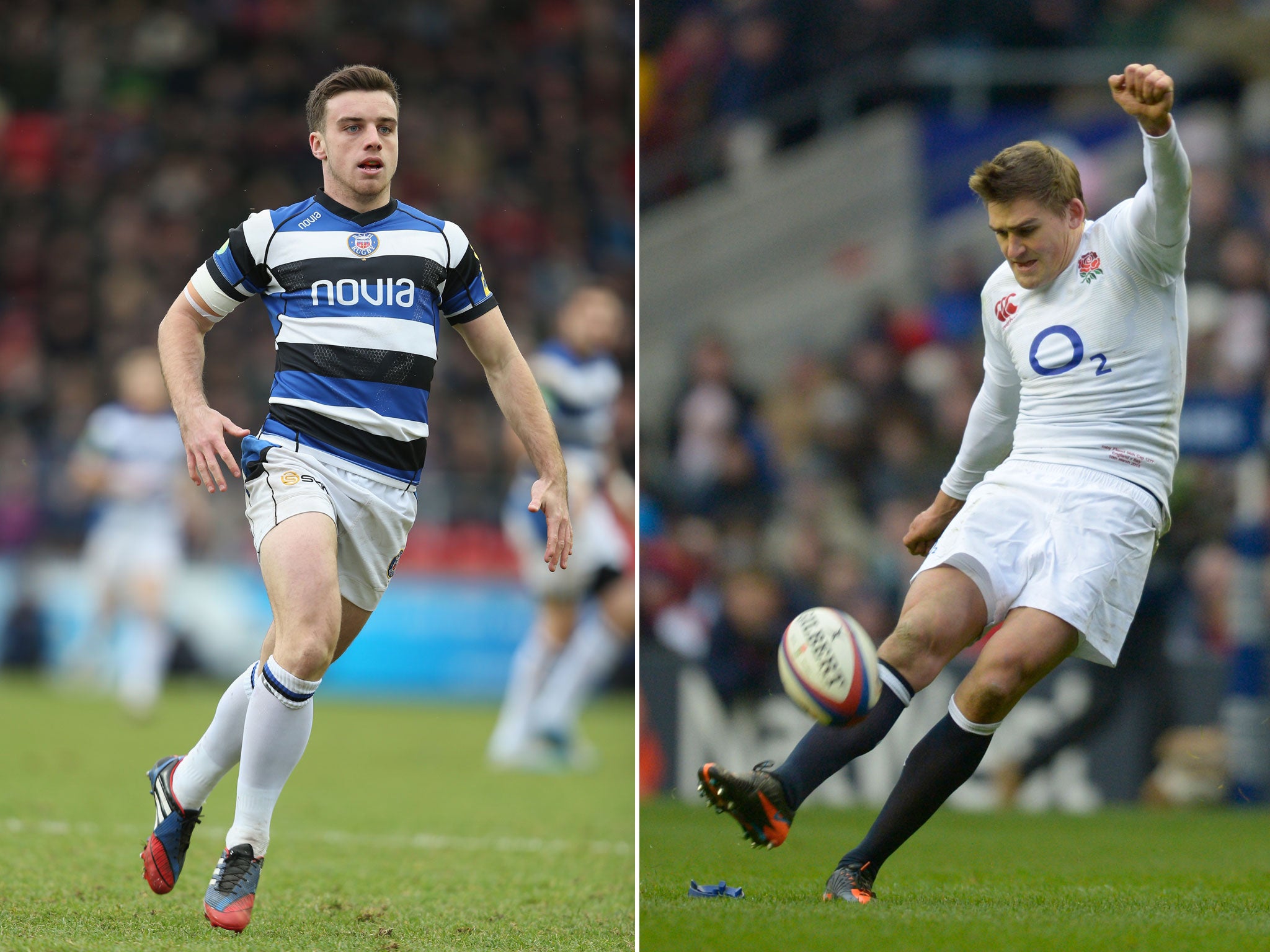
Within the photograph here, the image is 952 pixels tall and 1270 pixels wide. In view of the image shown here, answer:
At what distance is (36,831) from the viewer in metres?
6.79

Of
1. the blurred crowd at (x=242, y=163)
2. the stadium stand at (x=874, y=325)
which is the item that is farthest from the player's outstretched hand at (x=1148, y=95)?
the blurred crowd at (x=242, y=163)

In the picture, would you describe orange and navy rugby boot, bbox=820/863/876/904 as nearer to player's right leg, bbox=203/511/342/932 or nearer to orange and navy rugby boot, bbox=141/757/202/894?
player's right leg, bbox=203/511/342/932

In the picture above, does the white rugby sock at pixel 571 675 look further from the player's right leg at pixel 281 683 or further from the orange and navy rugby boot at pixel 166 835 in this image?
the player's right leg at pixel 281 683

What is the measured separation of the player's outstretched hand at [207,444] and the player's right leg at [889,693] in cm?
165

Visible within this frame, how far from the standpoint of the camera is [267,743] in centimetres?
473

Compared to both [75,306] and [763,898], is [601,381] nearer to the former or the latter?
[763,898]

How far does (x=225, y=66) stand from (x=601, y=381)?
42.3 ft

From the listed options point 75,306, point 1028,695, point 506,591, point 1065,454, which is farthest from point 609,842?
point 75,306

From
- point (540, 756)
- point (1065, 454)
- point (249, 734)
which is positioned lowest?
point (540, 756)

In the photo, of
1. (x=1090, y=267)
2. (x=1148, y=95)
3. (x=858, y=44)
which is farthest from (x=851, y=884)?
(x=858, y=44)

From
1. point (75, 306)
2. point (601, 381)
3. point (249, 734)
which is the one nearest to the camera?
point (249, 734)

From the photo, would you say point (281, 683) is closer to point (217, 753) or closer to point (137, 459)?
point (217, 753)

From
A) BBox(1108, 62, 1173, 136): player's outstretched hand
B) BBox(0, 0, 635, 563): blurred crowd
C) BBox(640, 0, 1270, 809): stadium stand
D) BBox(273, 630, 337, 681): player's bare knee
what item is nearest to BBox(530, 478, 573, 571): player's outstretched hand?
BBox(273, 630, 337, 681): player's bare knee

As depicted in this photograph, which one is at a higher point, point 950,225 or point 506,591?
point 950,225
